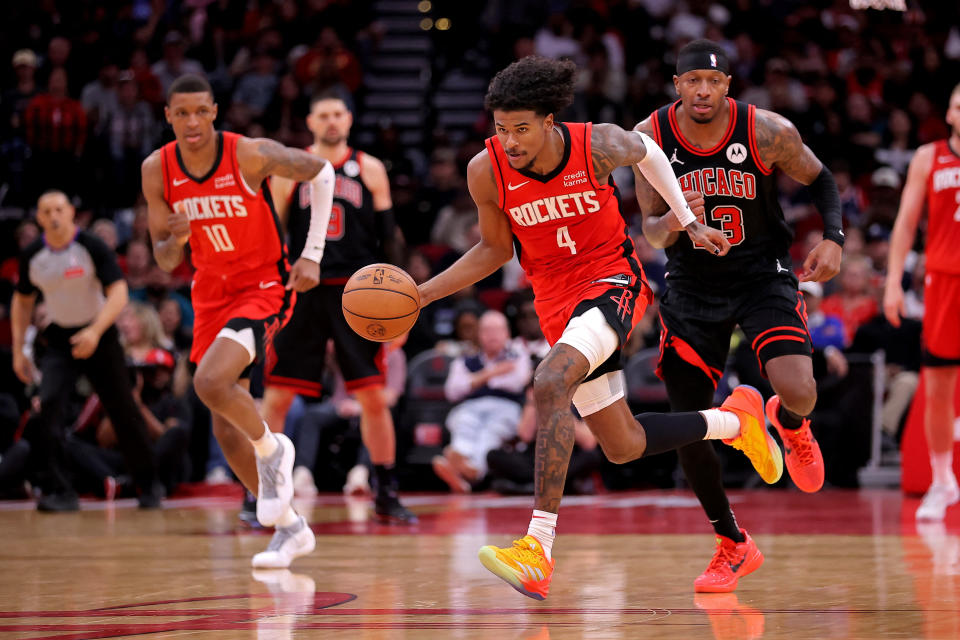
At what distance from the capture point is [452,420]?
415 inches

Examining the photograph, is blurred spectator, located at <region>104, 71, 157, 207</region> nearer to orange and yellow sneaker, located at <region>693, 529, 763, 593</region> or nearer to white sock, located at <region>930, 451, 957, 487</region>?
white sock, located at <region>930, 451, 957, 487</region>

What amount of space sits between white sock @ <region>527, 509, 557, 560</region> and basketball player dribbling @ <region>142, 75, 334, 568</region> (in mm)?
1860

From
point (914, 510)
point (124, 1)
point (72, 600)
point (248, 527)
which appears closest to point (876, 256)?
point (914, 510)

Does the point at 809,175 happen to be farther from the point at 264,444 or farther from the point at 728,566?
the point at 264,444

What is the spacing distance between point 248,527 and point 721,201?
377 cm

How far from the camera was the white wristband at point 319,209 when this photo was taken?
6.16 metres

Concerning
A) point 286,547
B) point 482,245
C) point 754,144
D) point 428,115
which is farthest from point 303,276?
point 428,115

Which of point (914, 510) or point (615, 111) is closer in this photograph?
point (914, 510)

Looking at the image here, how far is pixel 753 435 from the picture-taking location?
5066 mm

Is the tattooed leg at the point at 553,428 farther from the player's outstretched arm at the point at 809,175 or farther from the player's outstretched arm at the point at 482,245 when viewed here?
the player's outstretched arm at the point at 809,175

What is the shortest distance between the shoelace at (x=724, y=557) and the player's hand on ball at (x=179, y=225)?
109 inches

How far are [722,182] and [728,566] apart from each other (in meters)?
1.53

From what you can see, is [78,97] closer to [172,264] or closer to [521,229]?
[172,264]

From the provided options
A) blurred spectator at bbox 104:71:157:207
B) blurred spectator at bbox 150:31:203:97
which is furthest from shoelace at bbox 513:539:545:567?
blurred spectator at bbox 150:31:203:97
